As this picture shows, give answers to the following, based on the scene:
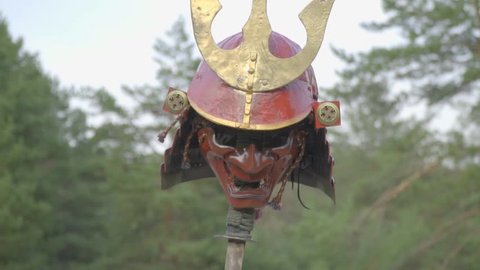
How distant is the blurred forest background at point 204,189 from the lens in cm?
1216

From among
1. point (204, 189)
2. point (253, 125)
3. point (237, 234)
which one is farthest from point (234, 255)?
point (204, 189)

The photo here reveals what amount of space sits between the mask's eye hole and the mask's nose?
0.03 meters

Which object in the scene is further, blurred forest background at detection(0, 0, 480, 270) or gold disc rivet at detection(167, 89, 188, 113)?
blurred forest background at detection(0, 0, 480, 270)

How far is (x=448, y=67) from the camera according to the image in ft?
39.5

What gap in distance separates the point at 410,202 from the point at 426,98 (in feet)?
26.0

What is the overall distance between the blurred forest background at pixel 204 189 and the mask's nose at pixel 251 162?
8236 millimetres

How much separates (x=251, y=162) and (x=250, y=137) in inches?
4.4

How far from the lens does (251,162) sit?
12.4 feet

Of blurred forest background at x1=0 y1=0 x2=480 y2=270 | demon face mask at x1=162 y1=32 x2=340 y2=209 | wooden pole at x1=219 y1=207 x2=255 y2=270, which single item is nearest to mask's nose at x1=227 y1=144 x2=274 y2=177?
demon face mask at x1=162 y1=32 x2=340 y2=209

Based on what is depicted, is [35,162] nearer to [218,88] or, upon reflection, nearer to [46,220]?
[46,220]

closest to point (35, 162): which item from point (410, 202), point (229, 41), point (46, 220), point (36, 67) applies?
point (46, 220)

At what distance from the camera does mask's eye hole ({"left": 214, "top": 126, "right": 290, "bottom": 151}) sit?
3822mm

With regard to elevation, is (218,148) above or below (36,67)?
below

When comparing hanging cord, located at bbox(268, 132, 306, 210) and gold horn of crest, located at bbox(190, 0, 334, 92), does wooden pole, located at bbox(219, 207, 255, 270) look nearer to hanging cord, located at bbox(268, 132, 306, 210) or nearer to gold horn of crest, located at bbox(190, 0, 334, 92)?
hanging cord, located at bbox(268, 132, 306, 210)
